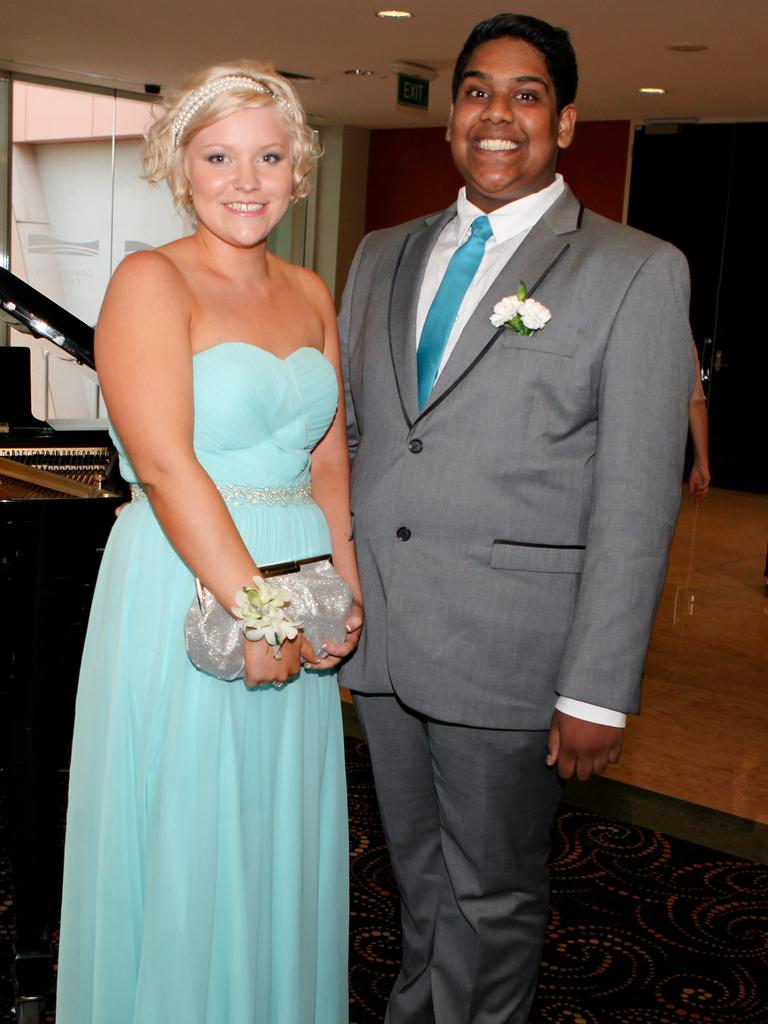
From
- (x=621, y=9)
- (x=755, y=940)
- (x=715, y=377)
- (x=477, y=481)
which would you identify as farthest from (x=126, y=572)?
(x=715, y=377)

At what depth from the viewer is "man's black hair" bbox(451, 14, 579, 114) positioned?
202 centimetres

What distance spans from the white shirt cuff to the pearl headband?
1.12 meters

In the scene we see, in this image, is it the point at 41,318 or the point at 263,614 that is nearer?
the point at 263,614

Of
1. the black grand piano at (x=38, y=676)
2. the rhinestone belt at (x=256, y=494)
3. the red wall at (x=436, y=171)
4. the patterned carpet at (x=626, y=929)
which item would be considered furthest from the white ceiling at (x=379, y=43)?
the rhinestone belt at (x=256, y=494)

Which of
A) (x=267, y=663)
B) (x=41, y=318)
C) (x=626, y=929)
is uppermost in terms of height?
(x=41, y=318)

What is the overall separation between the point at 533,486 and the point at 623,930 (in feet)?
5.31

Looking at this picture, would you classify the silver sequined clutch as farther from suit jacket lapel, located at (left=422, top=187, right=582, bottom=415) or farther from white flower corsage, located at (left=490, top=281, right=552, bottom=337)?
white flower corsage, located at (left=490, top=281, right=552, bottom=337)

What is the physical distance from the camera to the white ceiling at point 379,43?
752 cm

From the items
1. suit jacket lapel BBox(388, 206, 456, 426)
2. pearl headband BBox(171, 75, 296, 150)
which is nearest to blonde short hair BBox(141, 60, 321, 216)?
pearl headband BBox(171, 75, 296, 150)

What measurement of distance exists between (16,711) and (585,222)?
1571 mm

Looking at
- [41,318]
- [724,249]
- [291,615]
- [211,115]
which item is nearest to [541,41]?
[211,115]

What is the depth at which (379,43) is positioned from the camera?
29.3 feet

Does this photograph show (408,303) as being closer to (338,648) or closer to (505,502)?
(505,502)

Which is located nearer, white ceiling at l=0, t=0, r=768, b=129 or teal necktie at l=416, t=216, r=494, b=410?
teal necktie at l=416, t=216, r=494, b=410
